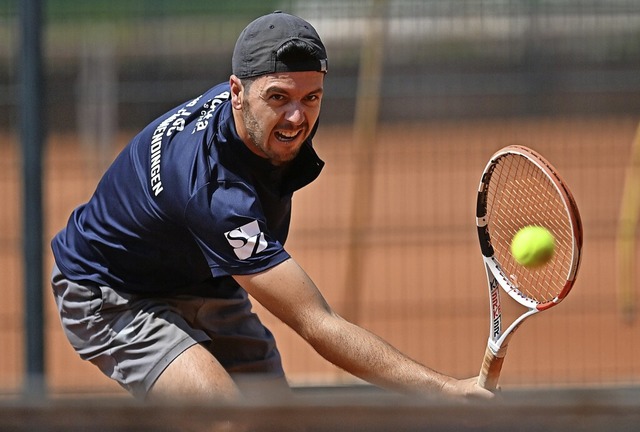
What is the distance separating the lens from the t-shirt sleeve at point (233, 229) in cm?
330

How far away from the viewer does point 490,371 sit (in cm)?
322

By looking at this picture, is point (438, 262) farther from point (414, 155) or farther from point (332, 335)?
point (332, 335)

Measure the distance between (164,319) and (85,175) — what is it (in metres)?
6.47

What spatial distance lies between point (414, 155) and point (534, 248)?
20.3 feet

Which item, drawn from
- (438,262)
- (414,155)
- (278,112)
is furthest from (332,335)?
(414,155)

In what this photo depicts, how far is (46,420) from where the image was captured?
1.76 meters

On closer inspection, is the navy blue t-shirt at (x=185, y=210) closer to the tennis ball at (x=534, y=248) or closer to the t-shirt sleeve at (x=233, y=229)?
the t-shirt sleeve at (x=233, y=229)

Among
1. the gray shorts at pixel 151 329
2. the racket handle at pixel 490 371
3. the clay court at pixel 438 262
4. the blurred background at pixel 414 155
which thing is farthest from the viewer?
the clay court at pixel 438 262

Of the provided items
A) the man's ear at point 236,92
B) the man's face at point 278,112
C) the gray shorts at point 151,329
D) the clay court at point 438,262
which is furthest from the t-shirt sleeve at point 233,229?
the clay court at point 438,262

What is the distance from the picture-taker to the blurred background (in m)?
7.23

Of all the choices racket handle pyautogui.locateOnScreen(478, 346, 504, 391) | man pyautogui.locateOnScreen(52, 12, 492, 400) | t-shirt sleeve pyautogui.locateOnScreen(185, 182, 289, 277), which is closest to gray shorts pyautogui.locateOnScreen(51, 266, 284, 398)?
man pyautogui.locateOnScreen(52, 12, 492, 400)

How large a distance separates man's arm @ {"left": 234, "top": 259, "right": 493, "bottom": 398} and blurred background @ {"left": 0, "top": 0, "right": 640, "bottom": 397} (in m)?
1.82

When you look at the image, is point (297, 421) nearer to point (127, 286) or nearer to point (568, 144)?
point (127, 286)

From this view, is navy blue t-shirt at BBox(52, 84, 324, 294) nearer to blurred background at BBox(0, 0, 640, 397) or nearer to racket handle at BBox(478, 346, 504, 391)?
racket handle at BBox(478, 346, 504, 391)
